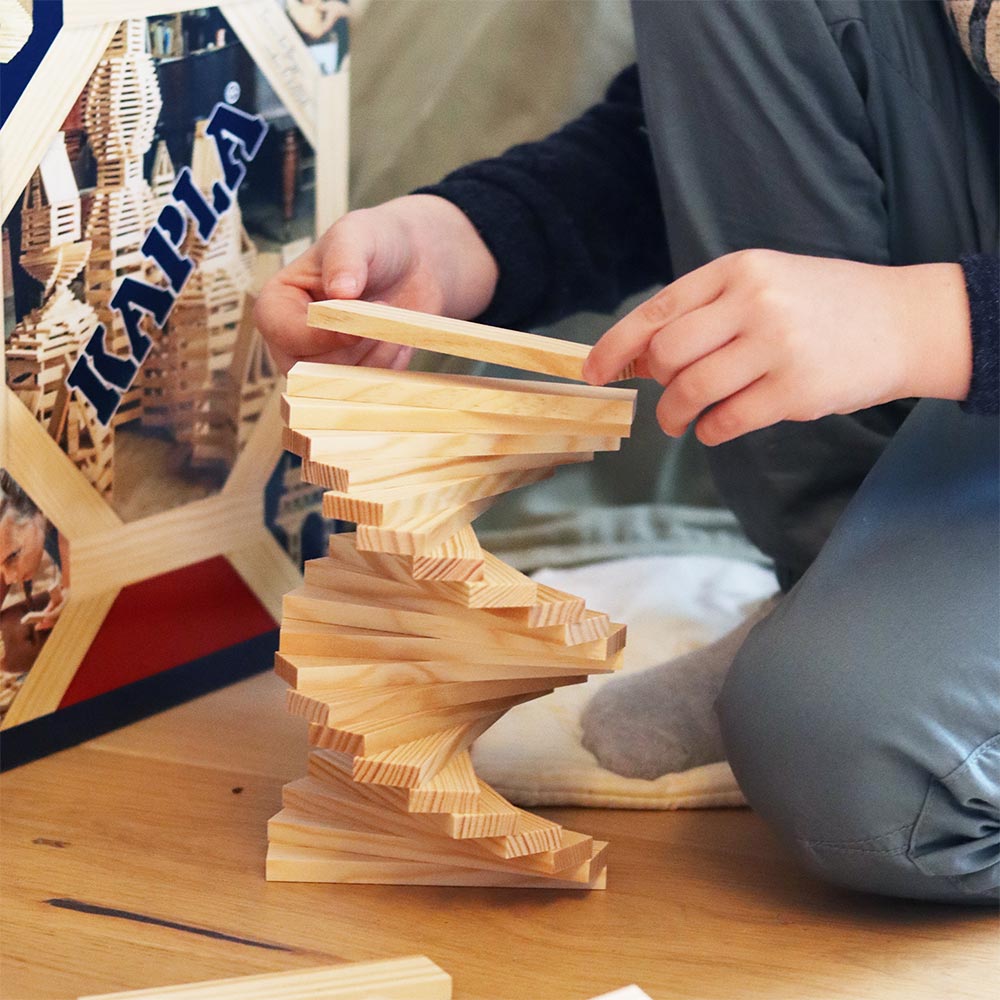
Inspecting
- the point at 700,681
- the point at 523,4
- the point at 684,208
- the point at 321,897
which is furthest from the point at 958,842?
the point at 523,4

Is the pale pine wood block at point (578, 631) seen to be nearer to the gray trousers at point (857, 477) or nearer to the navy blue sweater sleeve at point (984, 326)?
the gray trousers at point (857, 477)

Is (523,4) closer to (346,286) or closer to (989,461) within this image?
(346,286)

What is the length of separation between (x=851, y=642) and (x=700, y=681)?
8.6 inches

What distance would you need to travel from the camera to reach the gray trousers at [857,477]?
76cm

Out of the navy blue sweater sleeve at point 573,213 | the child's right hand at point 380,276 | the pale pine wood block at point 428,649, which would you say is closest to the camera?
the pale pine wood block at point 428,649

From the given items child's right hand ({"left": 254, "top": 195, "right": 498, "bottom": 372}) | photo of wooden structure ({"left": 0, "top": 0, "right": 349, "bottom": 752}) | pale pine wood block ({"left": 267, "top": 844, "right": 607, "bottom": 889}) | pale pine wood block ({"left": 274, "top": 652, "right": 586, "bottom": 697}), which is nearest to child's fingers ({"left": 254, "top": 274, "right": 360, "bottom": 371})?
child's right hand ({"left": 254, "top": 195, "right": 498, "bottom": 372})

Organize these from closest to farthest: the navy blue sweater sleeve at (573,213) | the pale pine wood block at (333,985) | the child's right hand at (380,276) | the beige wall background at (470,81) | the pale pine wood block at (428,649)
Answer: the pale pine wood block at (333,985), the pale pine wood block at (428,649), the child's right hand at (380,276), the navy blue sweater sleeve at (573,213), the beige wall background at (470,81)

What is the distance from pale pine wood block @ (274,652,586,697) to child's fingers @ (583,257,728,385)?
0.20m

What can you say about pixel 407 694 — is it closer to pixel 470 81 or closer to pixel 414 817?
pixel 414 817

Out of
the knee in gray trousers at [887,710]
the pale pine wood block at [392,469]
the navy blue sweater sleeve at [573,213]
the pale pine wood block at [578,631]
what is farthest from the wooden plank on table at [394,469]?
the navy blue sweater sleeve at [573,213]

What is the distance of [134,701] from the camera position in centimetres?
103

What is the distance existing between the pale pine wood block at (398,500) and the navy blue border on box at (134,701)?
403 millimetres

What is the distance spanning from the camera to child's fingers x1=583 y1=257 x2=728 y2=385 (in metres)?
0.72

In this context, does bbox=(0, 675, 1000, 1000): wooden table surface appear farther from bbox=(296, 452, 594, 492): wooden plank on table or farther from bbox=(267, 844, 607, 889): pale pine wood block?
bbox=(296, 452, 594, 492): wooden plank on table
